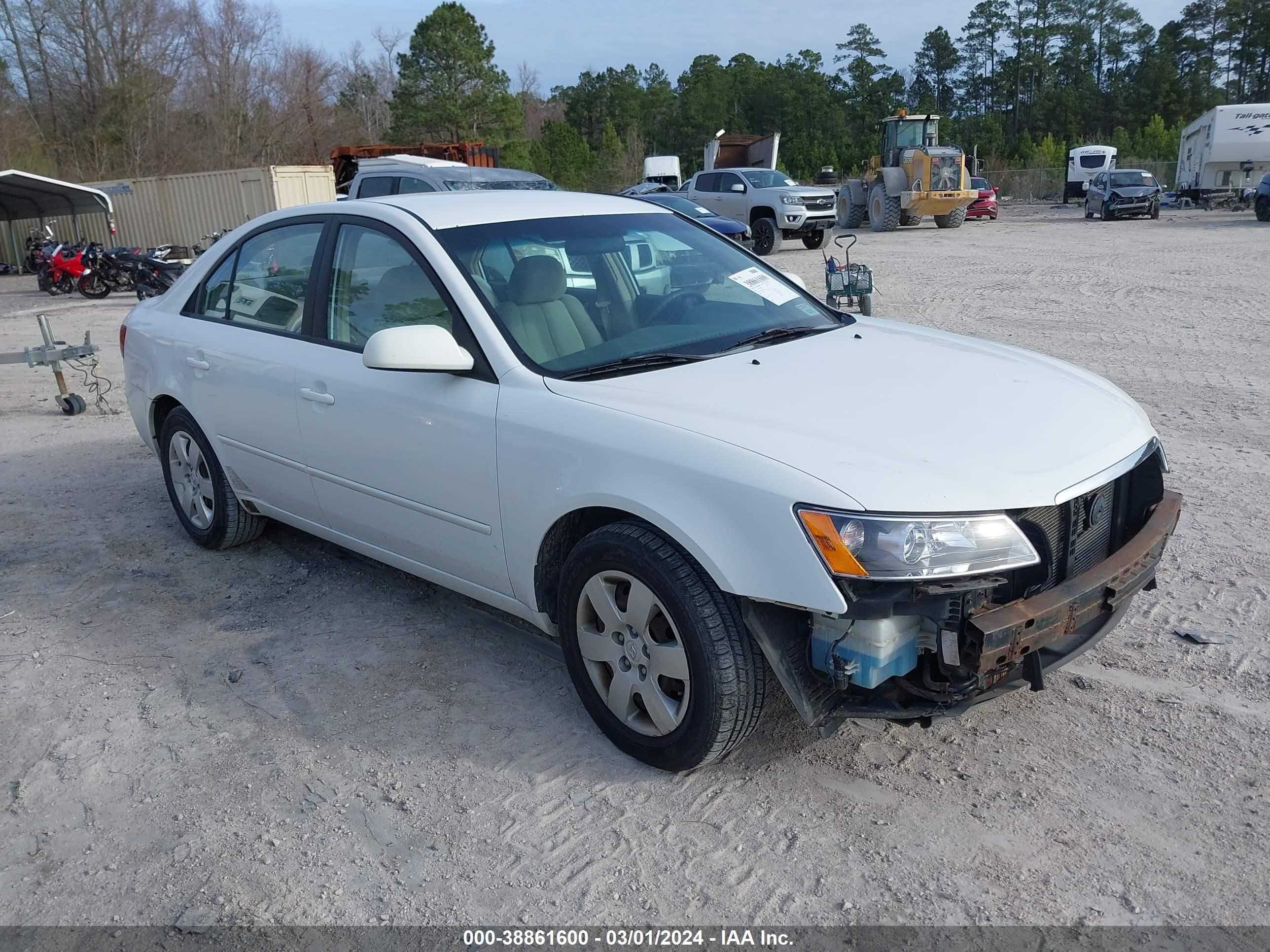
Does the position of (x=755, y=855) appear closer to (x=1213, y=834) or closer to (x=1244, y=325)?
(x=1213, y=834)

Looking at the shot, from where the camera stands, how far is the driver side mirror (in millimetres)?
3338

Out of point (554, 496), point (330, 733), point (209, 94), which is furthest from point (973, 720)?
point (209, 94)

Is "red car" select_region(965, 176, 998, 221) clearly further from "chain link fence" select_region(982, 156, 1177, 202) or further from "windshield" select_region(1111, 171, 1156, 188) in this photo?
"chain link fence" select_region(982, 156, 1177, 202)

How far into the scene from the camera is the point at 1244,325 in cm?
1081

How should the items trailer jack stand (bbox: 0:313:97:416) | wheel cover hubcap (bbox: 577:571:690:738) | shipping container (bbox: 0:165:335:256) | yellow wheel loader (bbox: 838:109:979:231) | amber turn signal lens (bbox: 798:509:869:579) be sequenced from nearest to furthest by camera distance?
1. amber turn signal lens (bbox: 798:509:869:579)
2. wheel cover hubcap (bbox: 577:571:690:738)
3. trailer jack stand (bbox: 0:313:97:416)
4. shipping container (bbox: 0:165:335:256)
5. yellow wheel loader (bbox: 838:109:979:231)

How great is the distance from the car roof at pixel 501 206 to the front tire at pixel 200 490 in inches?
59.9

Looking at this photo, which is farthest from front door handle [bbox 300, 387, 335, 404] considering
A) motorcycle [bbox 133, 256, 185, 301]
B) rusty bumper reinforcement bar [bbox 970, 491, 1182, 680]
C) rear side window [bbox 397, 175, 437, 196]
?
motorcycle [bbox 133, 256, 185, 301]

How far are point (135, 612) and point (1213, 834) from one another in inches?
164

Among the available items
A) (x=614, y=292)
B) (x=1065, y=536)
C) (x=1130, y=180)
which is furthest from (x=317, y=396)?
(x=1130, y=180)

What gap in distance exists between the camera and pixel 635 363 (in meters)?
3.45

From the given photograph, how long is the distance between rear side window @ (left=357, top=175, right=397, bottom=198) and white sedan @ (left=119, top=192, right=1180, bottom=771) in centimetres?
1117

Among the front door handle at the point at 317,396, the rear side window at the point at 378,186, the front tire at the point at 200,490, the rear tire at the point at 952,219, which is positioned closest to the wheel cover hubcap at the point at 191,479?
the front tire at the point at 200,490

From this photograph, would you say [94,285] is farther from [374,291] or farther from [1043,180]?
[1043,180]

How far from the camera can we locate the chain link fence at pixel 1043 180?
5075cm
